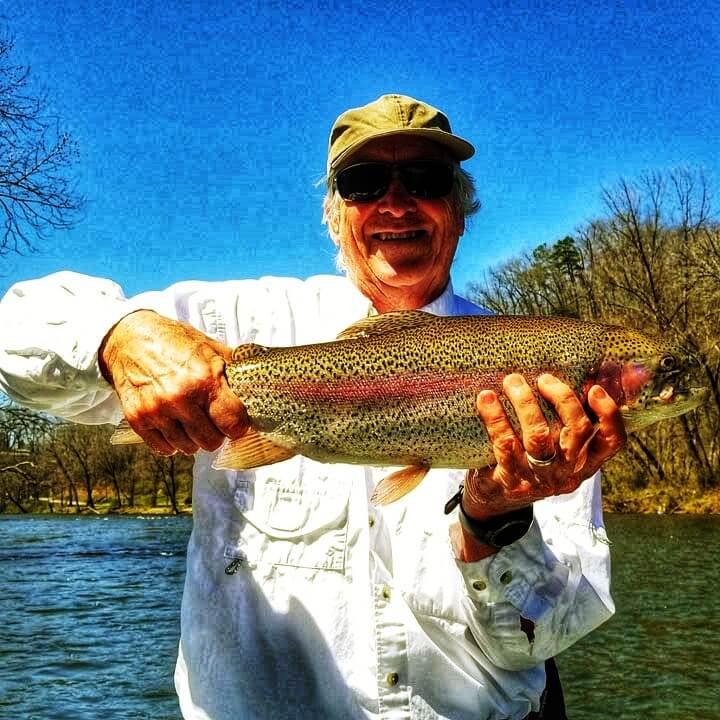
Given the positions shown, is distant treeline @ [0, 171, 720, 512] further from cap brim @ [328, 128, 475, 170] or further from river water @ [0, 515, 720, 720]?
cap brim @ [328, 128, 475, 170]

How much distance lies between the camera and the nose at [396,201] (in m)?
3.85

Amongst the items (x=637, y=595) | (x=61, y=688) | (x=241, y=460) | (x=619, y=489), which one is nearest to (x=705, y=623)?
(x=637, y=595)

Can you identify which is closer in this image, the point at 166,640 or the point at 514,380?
the point at 514,380

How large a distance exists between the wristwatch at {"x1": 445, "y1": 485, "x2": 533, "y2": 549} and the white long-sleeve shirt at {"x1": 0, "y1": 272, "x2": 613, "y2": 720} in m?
0.05

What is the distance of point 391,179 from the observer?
3887 mm

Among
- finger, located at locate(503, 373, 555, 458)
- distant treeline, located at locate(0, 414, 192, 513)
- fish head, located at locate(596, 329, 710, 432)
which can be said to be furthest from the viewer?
distant treeline, located at locate(0, 414, 192, 513)

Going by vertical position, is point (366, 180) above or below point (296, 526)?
above

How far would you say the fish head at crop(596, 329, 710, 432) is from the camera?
10.6ft

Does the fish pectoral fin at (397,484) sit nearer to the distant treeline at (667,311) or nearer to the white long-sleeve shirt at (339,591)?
the white long-sleeve shirt at (339,591)

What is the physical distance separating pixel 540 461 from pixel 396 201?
4.86 ft

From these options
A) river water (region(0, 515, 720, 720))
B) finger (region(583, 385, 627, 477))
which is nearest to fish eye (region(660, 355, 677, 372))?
finger (region(583, 385, 627, 477))

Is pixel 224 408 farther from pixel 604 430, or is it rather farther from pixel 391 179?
pixel 391 179

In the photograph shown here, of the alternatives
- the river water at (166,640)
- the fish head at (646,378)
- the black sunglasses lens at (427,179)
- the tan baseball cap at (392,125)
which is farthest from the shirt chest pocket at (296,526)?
the river water at (166,640)

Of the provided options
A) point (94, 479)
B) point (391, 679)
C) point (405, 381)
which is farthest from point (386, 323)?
point (94, 479)
